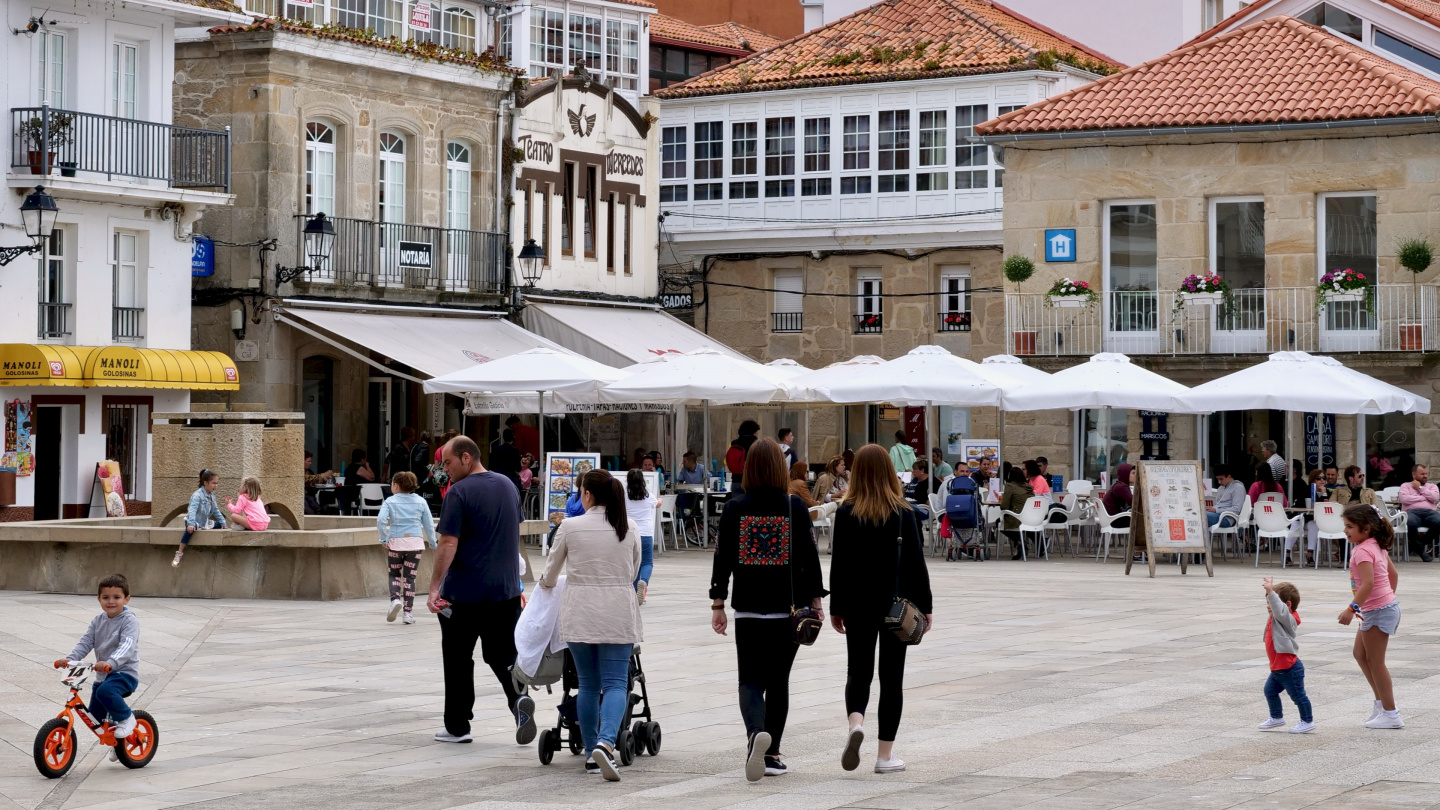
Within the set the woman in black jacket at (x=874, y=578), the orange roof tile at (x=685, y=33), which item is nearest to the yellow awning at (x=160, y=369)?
the orange roof tile at (x=685, y=33)

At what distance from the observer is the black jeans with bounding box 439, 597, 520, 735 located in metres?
10.9

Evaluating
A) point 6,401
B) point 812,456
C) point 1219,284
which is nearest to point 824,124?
point 812,456

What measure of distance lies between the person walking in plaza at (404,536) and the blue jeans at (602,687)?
7.61 meters

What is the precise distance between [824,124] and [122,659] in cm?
3133

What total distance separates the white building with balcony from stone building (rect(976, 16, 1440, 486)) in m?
12.1

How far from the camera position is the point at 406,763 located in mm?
10203

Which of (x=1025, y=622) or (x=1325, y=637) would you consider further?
(x=1025, y=622)

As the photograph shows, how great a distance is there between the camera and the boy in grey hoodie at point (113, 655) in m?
9.92

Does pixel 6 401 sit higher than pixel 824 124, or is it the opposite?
pixel 824 124

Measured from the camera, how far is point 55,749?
9812mm

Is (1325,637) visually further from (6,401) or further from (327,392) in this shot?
(327,392)

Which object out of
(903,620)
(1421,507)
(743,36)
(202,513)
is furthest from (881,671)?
(743,36)

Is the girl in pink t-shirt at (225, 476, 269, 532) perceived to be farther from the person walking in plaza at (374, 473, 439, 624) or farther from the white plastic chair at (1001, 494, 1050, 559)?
the white plastic chair at (1001, 494, 1050, 559)

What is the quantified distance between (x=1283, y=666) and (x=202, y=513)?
11218 millimetres
